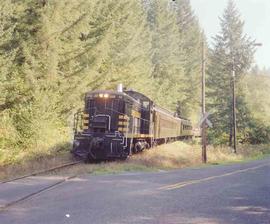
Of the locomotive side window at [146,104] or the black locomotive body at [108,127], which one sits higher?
the locomotive side window at [146,104]

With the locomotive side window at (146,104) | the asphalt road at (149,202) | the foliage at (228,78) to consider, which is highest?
the foliage at (228,78)

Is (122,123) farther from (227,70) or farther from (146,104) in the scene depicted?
(227,70)

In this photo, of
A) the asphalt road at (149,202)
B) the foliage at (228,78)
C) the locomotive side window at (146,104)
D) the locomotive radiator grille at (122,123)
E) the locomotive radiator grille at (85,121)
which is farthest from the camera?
the foliage at (228,78)

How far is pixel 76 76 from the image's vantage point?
2914 cm

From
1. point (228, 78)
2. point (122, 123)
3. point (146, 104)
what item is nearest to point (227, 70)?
point (228, 78)

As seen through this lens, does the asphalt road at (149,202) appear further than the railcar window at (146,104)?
No

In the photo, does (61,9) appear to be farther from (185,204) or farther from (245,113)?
(245,113)

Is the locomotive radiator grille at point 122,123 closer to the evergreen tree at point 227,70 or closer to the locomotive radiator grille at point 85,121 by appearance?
the locomotive radiator grille at point 85,121

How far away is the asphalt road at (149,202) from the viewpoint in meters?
8.93

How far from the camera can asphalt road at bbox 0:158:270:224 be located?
8.93 m

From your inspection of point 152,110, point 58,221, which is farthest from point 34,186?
point 152,110

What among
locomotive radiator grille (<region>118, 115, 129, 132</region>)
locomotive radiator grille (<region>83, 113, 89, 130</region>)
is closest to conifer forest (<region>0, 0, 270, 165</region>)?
locomotive radiator grille (<region>83, 113, 89, 130</region>)

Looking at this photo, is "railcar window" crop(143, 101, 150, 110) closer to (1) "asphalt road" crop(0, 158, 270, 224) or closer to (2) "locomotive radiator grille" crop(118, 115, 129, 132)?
(2) "locomotive radiator grille" crop(118, 115, 129, 132)

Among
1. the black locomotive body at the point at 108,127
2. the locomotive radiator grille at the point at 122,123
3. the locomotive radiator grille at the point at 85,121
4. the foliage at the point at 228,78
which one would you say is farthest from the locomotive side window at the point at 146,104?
the foliage at the point at 228,78
